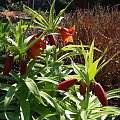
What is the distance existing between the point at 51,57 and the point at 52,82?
40 cm

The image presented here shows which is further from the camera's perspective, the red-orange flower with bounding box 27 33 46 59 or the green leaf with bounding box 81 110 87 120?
the red-orange flower with bounding box 27 33 46 59

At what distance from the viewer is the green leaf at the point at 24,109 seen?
2336mm

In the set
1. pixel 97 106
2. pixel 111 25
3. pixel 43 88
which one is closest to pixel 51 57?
pixel 43 88

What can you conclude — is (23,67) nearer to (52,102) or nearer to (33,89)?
(33,89)

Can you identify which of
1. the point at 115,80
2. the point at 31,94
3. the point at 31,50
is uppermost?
the point at 31,50

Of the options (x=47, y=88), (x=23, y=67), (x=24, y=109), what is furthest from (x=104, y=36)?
(x=24, y=109)

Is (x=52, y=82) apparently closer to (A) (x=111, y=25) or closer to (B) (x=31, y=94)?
(B) (x=31, y=94)

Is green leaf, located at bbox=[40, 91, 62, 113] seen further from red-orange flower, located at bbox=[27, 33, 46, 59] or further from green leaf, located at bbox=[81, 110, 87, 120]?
red-orange flower, located at bbox=[27, 33, 46, 59]

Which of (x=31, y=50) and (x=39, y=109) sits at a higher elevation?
(x=31, y=50)

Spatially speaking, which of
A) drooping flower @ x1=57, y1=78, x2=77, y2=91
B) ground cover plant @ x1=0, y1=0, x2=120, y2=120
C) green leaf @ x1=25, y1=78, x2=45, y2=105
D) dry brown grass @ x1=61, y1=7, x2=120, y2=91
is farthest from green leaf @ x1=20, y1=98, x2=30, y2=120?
dry brown grass @ x1=61, y1=7, x2=120, y2=91

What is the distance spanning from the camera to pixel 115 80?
12.8 ft

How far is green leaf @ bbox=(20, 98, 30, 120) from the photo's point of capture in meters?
2.34

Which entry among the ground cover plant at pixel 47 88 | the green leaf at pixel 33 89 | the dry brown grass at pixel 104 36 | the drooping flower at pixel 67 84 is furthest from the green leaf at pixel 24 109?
the dry brown grass at pixel 104 36

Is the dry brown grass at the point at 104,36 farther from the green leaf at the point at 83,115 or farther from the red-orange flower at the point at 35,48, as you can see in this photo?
the green leaf at the point at 83,115
